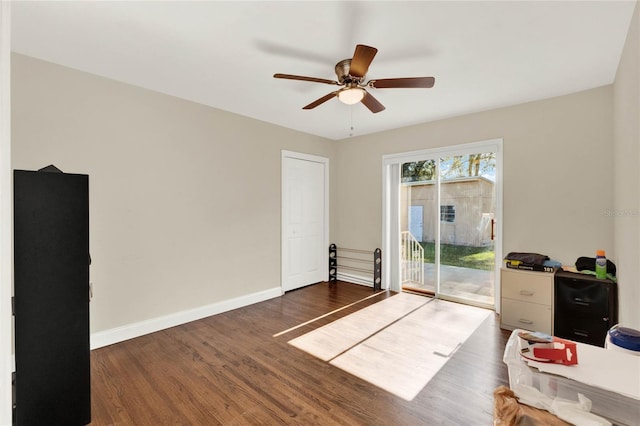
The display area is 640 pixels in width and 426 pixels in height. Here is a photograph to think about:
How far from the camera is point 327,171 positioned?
17.2ft

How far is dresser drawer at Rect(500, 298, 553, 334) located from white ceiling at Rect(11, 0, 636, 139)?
7.59 ft

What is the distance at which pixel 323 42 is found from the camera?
2.21m

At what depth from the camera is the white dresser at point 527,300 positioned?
2.96 meters

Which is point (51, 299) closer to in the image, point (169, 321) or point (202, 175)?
point (169, 321)

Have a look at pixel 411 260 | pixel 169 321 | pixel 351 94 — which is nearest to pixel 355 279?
pixel 411 260

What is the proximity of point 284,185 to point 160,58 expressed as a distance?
236 cm

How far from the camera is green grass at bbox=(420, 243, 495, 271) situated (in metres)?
3.85

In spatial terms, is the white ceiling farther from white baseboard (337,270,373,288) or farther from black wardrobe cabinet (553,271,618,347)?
white baseboard (337,270,373,288)

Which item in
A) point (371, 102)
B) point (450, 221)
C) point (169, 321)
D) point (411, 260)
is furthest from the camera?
point (411, 260)

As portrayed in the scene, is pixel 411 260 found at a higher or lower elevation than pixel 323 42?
lower

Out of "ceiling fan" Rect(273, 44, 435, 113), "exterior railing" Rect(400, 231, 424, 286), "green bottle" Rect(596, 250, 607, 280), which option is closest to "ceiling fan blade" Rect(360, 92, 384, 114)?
"ceiling fan" Rect(273, 44, 435, 113)

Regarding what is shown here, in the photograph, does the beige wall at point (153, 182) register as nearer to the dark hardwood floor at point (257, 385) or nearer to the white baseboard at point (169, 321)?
the white baseboard at point (169, 321)

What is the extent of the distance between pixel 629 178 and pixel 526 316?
1.71 m

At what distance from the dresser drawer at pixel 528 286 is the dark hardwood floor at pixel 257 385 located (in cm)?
45
